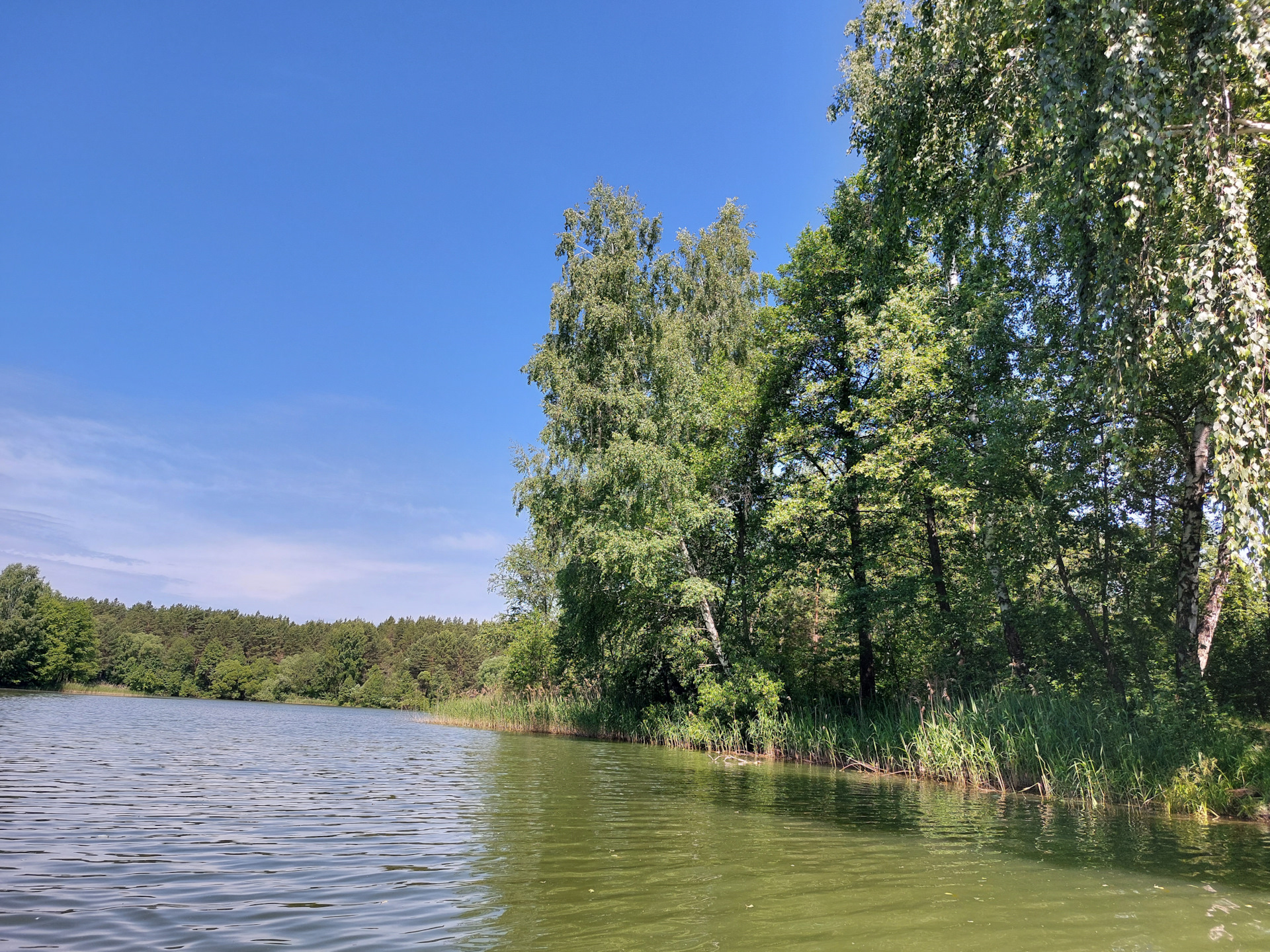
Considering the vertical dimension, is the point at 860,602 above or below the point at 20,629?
above

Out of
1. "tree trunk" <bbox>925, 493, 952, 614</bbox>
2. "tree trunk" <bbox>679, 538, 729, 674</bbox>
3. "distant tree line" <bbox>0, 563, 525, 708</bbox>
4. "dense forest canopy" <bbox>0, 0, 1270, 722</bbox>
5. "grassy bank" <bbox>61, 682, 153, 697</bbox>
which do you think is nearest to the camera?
"dense forest canopy" <bbox>0, 0, 1270, 722</bbox>

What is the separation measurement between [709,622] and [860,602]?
17.5 feet

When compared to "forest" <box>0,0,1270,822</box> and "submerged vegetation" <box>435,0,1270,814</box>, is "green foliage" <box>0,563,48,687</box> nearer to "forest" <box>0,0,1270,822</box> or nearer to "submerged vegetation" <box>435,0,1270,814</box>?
"forest" <box>0,0,1270,822</box>

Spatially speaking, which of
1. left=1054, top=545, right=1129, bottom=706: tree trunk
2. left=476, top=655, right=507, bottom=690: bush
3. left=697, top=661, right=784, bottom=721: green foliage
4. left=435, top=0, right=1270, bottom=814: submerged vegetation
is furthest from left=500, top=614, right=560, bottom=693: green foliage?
left=1054, top=545, right=1129, bottom=706: tree trunk

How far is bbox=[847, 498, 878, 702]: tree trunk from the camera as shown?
68.6 feet

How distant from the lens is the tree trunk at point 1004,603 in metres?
16.6

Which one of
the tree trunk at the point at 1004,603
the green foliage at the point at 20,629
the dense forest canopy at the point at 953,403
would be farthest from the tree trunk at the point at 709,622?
the green foliage at the point at 20,629

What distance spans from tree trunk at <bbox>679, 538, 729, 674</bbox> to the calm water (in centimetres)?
1032

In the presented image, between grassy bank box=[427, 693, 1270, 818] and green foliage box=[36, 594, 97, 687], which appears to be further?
green foliage box=[36, 594, 97, 687]

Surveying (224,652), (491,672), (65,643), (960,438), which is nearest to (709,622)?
(960,438)

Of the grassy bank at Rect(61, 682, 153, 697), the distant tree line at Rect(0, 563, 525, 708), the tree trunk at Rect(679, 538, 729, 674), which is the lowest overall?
the grassy bank at Rect(61, 682, 153, 697)

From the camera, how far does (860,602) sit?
20.7 meters

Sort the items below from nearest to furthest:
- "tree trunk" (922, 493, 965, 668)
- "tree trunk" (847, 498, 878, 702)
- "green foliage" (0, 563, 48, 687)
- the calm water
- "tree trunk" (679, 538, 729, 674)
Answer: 1. the calm water
2. "tree trunk" (922, 493, 965, 668)
3. "tree trunk" (847, 498, 878, 702)
4. "tree trunk" (679, 538, 729, 674)
5. "green foliage" (0, 563, 48, 687)

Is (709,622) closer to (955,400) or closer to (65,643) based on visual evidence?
(955,400)
